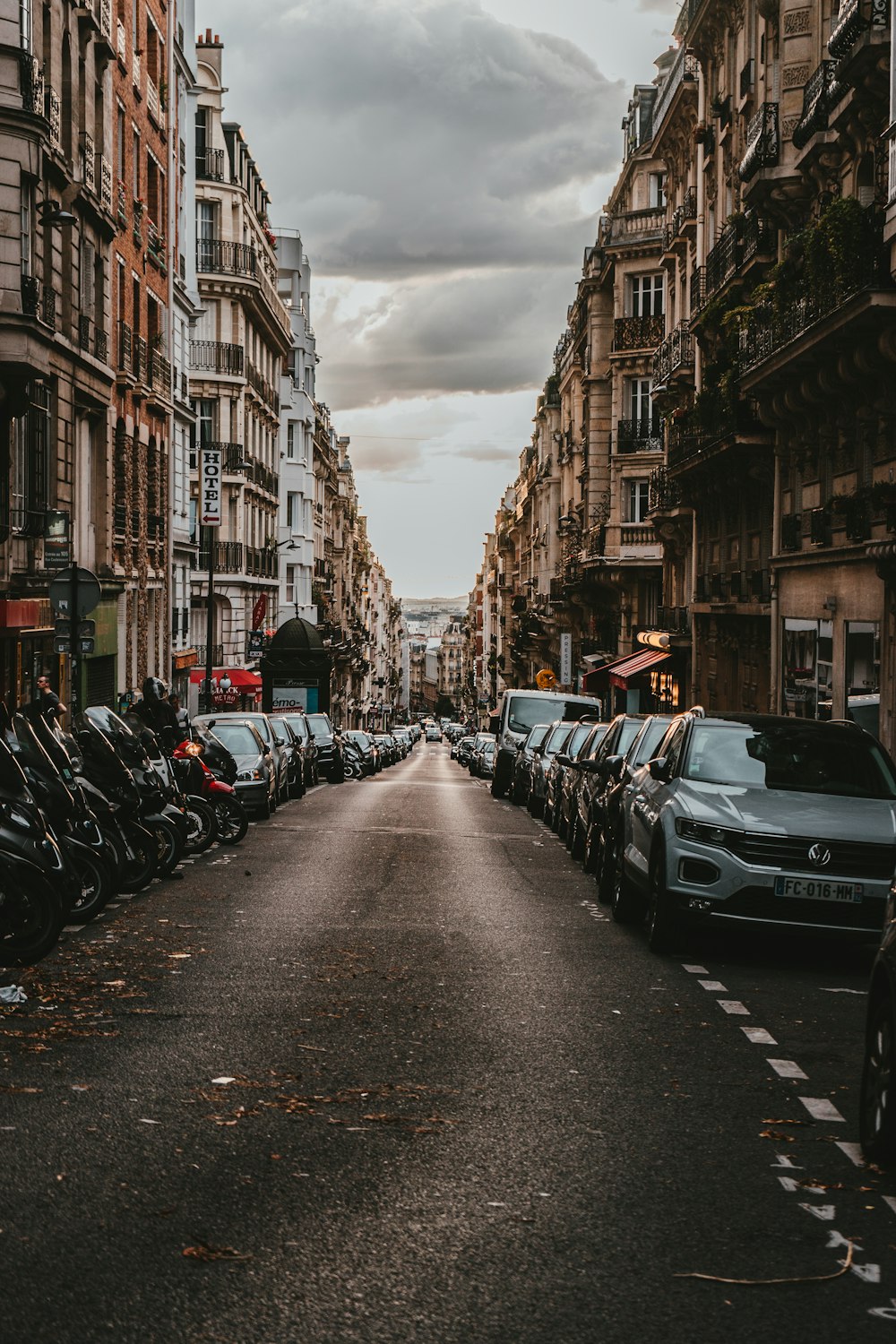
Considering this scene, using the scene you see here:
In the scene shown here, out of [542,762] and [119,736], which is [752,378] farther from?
[119,736]

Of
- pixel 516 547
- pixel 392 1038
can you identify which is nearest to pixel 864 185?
pixel 392 1038

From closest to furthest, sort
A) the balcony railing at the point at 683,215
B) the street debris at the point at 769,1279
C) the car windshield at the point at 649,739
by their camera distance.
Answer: the street debris at the point at 769,1279, the car windshield at the point at 649,739, the balcony railing at the point at 683,215

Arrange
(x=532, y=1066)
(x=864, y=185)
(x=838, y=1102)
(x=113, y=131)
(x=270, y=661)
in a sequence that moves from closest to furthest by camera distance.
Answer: (x=838, y=1102)
(x=532, y=1066)
(x=864, y=185)
(x=113, y=131)
(x=270, y=661)

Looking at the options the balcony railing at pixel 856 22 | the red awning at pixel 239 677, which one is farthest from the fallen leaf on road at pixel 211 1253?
the red awning at pixel 239 677

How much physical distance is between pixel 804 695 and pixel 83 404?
1582cm

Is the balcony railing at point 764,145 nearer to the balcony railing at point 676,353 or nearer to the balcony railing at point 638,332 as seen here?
the balcony railing at point 676,353

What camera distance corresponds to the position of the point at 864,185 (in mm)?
23969

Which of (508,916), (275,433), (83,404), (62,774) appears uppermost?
(275,433)

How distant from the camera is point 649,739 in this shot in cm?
1495

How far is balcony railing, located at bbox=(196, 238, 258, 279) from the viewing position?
63000mm

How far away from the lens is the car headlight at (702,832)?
34.1ft

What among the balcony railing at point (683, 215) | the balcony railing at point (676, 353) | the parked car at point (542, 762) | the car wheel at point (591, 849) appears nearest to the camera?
the car wheel at point (591, 849)

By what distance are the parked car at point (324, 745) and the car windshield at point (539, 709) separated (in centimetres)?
621

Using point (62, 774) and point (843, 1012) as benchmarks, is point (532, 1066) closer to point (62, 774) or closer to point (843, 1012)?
point (843, 1012)
